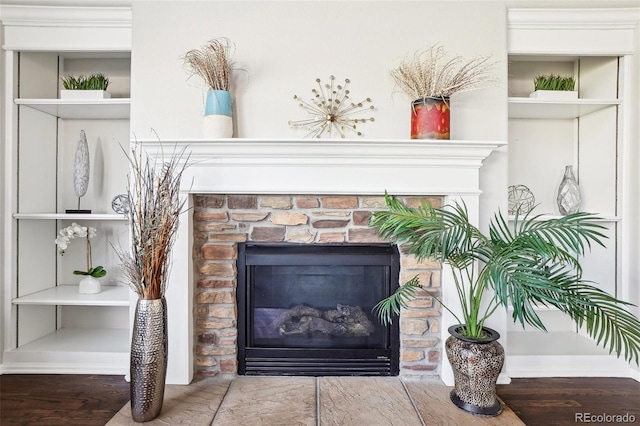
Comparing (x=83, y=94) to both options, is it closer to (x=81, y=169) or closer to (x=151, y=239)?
(x=81, y=169)

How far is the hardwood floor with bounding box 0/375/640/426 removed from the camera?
1731 mm

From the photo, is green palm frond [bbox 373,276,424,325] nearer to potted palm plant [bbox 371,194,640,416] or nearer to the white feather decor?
potted palm plant [bbox 371,194,640,416]

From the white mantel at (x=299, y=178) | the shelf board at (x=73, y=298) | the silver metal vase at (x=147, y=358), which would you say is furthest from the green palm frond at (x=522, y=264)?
the shelf board at (x=73, y=298)

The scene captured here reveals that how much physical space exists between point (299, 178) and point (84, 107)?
1.42 meters

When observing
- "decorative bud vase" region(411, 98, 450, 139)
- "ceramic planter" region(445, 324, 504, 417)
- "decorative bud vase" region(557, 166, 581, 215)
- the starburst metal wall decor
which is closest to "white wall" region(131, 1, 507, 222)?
the starburst metal wall decor

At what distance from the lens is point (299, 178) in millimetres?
1968

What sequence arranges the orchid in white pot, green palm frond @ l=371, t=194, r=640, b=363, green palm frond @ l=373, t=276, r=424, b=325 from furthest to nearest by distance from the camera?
1. the orchid in white pot
2. green palm frond @ l=373, t=276, r=424, b=325
3. green palm frond @ l=371, t=194, r=640, b=363

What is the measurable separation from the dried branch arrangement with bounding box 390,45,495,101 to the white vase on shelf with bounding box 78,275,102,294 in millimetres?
2192

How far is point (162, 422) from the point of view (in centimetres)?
166

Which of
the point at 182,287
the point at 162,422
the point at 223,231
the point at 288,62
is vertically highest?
the point at 288,62

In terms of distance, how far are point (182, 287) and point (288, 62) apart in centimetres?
136

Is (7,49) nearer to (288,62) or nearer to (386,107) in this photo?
(288,62)

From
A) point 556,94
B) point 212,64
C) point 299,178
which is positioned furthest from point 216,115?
point 556,94

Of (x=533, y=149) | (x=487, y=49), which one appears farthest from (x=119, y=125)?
(x=533, y=149)
